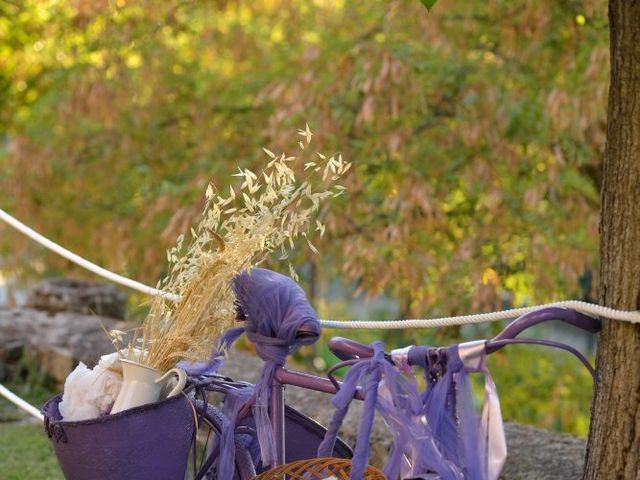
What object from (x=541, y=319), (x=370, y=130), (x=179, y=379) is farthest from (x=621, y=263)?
(x=370, y=130)

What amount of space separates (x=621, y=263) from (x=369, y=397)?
0.57m

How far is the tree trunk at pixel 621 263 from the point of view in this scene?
6.77 feet

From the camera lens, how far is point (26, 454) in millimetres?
3900

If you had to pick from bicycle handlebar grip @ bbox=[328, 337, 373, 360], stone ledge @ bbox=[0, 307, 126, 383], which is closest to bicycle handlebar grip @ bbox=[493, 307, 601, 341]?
bicycle handlebar grip @ bbox=[328, 337, 373, 360]

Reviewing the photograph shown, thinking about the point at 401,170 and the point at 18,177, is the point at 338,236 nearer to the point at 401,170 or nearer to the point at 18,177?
the point at 401,170

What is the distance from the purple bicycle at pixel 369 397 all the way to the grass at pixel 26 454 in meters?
1.71

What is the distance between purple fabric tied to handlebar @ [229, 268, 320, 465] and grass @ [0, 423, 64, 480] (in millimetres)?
1815

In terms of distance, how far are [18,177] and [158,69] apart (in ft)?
3.04

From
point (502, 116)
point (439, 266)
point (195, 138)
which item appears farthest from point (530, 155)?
point (195, 138)

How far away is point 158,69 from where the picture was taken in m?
5.63

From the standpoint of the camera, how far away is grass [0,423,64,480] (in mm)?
3669

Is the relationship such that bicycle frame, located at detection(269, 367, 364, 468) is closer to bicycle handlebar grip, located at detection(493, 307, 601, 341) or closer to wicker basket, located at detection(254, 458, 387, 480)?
wicker basket, located at detection(254, 458, 387, 480)

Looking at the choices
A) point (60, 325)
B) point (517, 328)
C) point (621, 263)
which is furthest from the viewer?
point (60, 325)

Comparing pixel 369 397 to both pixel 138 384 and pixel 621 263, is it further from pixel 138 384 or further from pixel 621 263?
pixel 621 263
